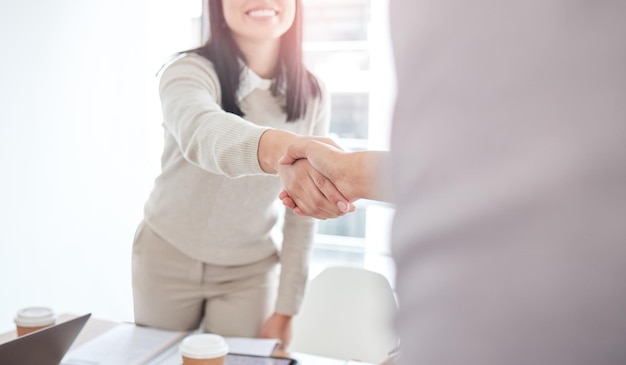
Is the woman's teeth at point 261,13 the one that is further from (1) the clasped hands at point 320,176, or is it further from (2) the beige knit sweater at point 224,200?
(1) the clasped hands at point 320,176

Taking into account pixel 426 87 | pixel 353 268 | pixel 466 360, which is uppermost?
pixel 426 87

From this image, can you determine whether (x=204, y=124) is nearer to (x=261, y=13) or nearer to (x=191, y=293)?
(x=261, y=13)

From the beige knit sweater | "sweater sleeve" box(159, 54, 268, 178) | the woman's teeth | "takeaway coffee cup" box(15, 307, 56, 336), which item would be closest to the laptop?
"takeaway coffee cup" box(15, 307, 56, 336)

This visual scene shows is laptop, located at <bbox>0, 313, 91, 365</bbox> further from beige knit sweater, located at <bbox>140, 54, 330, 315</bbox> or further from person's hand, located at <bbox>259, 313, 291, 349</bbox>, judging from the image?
person's hand, located at <bbox>259, 313, 291, 349</bbox>

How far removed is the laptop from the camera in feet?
2.75

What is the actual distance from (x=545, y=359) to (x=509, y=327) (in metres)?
0.02

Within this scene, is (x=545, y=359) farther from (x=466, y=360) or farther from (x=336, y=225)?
(x=336, y=225)

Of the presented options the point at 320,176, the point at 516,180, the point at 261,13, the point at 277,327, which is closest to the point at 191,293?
the point at 277,327

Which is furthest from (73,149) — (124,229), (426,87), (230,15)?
(426,87)

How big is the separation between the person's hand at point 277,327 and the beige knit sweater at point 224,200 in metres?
0.03

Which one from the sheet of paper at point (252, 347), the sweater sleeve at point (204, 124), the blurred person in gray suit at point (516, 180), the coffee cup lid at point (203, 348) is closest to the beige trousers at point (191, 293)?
the sheet of paper at point (252, 347)

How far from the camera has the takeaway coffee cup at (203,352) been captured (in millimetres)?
993

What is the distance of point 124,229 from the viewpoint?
3.56 metres

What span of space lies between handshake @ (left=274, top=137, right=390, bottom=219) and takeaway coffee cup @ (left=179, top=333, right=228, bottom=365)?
1.10 feet
